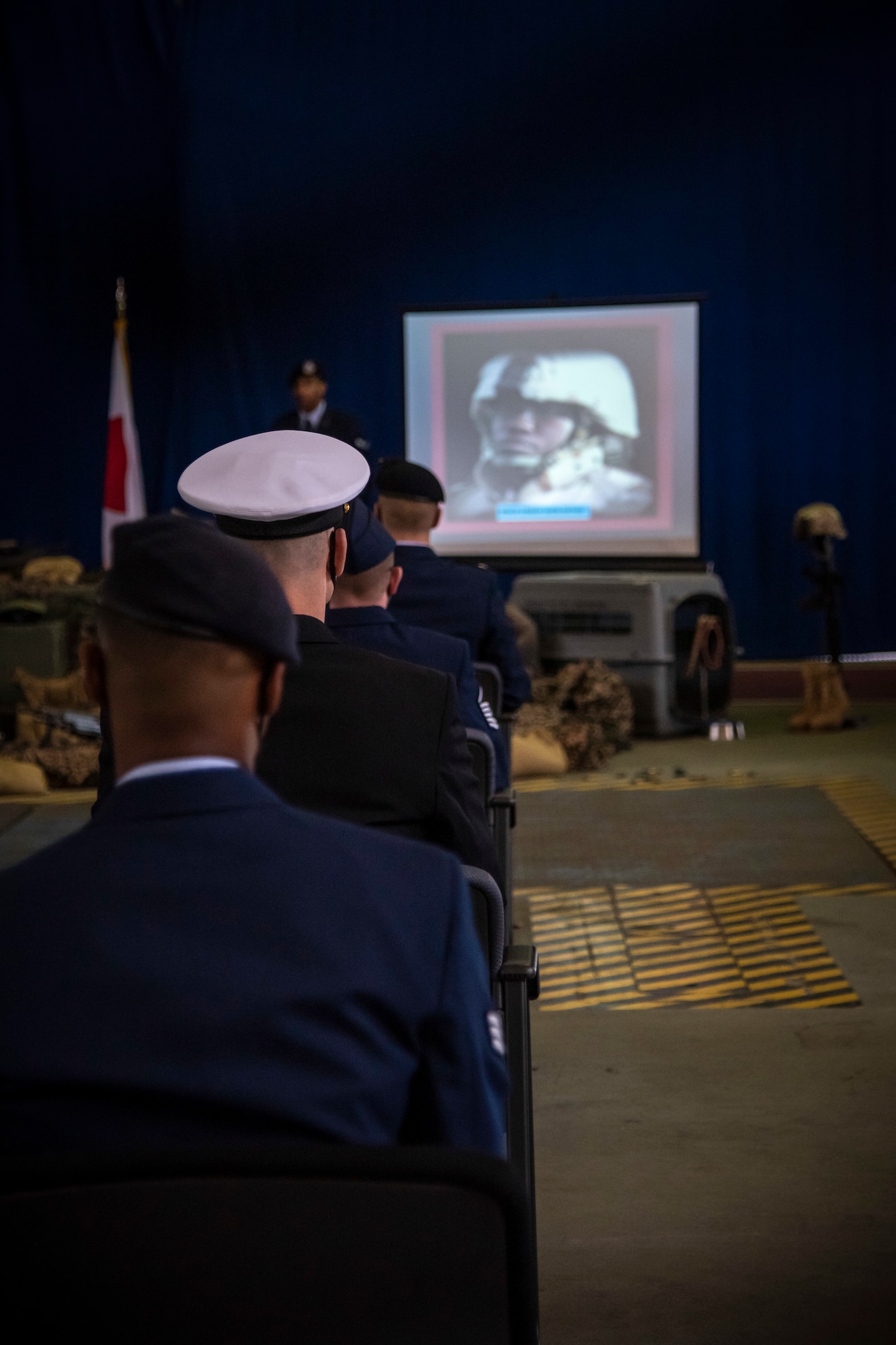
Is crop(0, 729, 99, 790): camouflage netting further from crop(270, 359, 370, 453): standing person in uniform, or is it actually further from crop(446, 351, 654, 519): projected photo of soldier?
crop(446, 351, 654, 519): projected photo of soldier

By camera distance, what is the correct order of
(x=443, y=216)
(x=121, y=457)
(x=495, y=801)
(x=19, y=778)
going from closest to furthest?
(x=495, y=801) < (x=19, y=778) < (x=121, y=457) < (x=443, y=216)

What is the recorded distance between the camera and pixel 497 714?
12.6 ft

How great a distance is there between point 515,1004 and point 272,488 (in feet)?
2.59

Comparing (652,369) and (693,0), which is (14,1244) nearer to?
(652,369)

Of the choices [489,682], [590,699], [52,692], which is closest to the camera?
[489,682]

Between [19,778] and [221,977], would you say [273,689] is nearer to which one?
[221,977]

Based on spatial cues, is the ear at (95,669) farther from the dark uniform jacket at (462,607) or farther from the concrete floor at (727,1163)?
the dark uniform jacket at (462,607)

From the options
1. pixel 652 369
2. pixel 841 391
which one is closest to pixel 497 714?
pixel 652 369

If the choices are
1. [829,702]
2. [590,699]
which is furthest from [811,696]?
[590,699]

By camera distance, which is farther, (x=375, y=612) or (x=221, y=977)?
(x=375, y=612)

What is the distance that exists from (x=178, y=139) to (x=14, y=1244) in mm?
8856

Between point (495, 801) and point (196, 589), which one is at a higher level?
point (196, 589)

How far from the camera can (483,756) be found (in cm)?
275

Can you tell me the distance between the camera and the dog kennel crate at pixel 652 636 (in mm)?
6984
